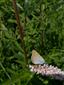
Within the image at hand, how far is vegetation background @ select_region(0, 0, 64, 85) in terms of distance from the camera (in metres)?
2.13

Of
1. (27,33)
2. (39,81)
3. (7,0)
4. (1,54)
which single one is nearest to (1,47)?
(1,54)

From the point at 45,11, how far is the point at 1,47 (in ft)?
1.41

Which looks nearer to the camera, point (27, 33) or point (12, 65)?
point (12, 65)

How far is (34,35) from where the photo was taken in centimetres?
232

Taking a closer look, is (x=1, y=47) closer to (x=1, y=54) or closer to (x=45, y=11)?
(x=1, y=54)

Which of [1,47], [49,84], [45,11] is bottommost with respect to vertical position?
[49,84]

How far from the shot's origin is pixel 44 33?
238 cm

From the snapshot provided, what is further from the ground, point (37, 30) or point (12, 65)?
point (37, 30)

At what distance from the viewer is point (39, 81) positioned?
195cm

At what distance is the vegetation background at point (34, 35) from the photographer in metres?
2.13

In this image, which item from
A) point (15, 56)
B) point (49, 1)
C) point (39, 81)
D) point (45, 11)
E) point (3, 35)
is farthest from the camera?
point (49, 1)

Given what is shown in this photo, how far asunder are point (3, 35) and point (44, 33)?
0.88 feet

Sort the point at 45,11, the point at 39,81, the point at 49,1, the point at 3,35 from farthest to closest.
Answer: the point at 49,1, the point at 45,11, the point at 3,35, the point at 39,81

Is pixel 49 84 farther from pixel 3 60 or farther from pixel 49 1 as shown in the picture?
pixel 49 1
